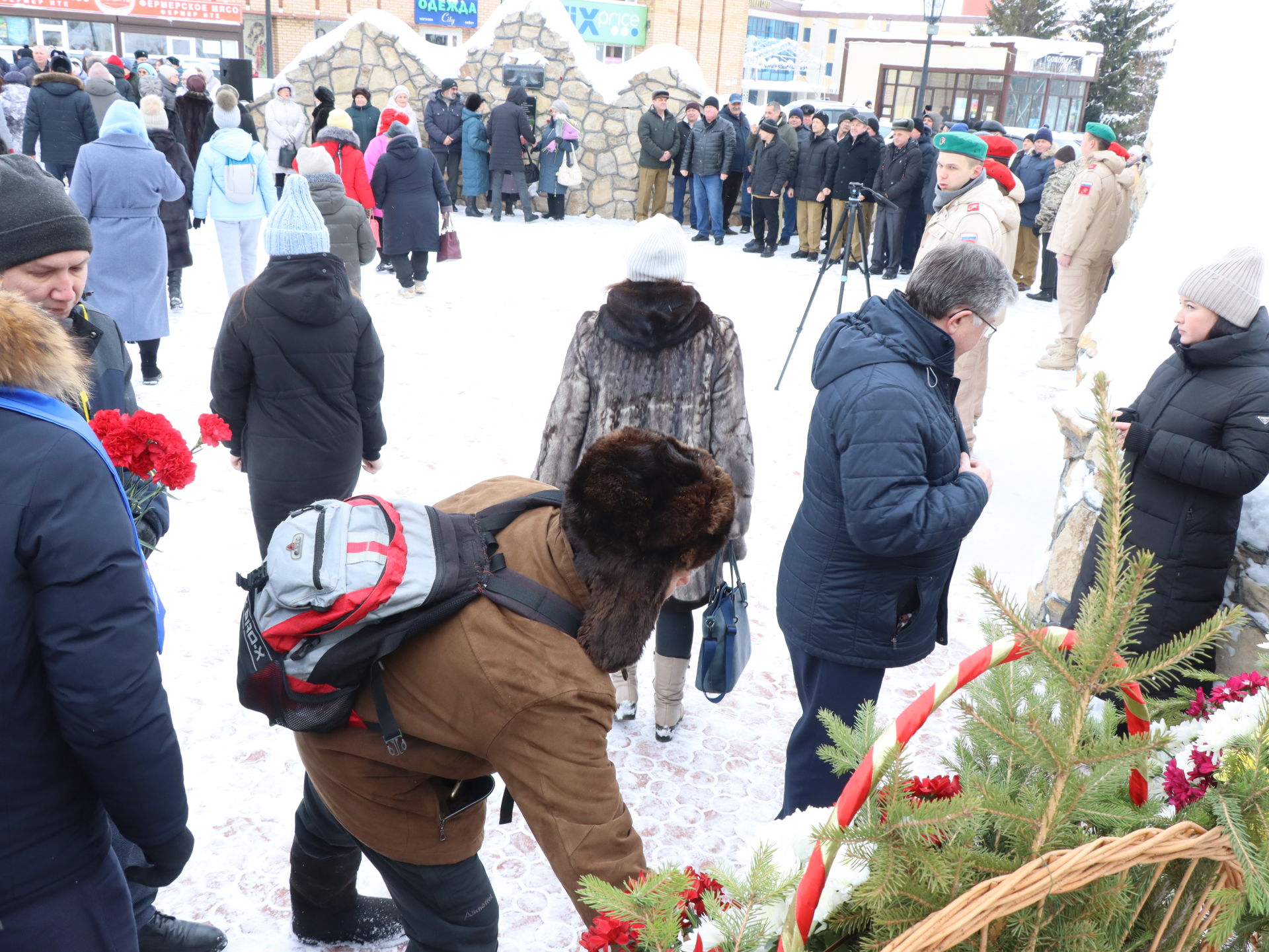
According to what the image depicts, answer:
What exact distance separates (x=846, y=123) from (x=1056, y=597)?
904 cm

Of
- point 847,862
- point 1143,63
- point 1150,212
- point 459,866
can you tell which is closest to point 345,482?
point 459,866

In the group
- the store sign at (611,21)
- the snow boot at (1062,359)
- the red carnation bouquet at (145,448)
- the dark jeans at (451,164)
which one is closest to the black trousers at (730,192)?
the dark jeans at (451,164)

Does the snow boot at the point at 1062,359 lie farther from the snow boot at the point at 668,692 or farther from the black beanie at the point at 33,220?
the black beanie at the point at 33,220

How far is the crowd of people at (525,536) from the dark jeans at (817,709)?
1 centimetres

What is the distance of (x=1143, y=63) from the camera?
96.4ft

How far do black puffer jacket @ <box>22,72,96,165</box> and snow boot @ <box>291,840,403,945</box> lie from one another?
9612 millimetres

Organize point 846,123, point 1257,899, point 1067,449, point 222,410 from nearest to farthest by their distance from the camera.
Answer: point 1257,899 → point 222,410 → point 1067,449 → point 846,123

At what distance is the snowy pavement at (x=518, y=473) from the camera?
302 centimetres

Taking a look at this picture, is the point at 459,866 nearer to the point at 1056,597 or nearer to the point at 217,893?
the point at 217,893

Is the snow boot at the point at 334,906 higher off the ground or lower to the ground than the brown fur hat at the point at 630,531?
lower

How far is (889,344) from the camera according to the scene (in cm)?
250

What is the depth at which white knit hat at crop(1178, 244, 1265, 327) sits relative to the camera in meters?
2.82

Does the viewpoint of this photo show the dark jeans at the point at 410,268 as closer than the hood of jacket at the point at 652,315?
No

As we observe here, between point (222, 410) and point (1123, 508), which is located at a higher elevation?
point (1123, 508)
